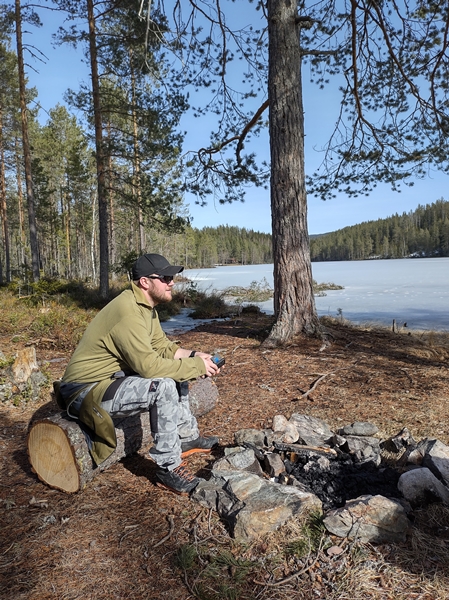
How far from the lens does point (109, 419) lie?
2420 millimetres

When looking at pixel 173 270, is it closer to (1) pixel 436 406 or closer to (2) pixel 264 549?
(2) pixel 264 549

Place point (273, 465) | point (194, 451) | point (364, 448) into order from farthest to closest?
point (194, 451) < point (364, 448) < point (273, 465)

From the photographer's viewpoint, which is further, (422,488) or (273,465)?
(273,465)

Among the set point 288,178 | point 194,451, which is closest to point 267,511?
point 194,451

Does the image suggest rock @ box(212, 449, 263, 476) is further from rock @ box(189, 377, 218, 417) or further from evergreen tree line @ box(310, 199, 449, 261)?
evergreen tree line @ box(310, 199, 449, 261)

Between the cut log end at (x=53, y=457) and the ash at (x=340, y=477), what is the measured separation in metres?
1.53

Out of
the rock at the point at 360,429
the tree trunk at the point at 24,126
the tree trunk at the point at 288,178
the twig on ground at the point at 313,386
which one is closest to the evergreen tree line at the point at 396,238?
the tree trunk at the point at 24,126

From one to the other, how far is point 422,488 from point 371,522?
536 mm

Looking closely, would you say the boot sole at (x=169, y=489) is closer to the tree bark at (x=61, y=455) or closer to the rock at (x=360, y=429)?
the tree bark at (x=61, y=455)

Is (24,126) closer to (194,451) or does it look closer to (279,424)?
(194,451)

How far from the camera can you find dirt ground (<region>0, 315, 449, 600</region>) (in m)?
1.68

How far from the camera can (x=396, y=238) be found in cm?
10069

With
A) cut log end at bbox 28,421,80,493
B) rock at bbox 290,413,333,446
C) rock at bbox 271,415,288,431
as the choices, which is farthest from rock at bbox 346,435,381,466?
cut log end at bbox 28,421,80,493

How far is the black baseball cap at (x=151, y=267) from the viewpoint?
2.62 meters
